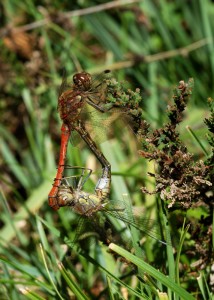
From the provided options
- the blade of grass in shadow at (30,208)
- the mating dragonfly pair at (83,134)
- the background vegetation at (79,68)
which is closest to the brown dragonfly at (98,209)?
the mating dragonfly pair at (83,134)

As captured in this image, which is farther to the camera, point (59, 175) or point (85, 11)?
point (85, 11)

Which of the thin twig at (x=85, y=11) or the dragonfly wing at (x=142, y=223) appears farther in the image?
the thin twig at (x=85, y=11)

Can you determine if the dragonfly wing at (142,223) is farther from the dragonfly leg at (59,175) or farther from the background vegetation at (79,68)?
the background vegetation at (79,68)

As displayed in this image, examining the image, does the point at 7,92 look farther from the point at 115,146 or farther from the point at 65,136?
the point at 65,136

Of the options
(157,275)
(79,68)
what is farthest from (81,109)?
(79,68)

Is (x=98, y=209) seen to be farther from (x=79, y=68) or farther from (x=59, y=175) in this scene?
(x=79, y=68)

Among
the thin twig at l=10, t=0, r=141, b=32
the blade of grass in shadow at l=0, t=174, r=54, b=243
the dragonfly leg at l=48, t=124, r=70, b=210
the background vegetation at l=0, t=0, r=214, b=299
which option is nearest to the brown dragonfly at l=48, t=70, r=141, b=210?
the dragonfly leg at l=48, t=124, r=70, b=210
